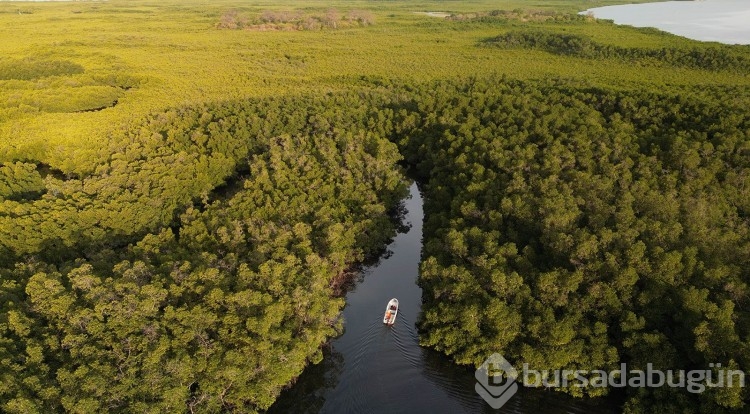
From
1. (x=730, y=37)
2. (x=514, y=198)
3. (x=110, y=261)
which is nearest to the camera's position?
(x=110, y=261)

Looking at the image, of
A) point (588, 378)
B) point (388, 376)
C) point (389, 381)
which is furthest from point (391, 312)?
point (588, 378)

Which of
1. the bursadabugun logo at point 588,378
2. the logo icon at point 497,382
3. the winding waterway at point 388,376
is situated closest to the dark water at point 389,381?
the winding waterway at point 388,376

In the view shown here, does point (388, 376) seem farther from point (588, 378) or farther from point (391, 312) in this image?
point (588, 378)

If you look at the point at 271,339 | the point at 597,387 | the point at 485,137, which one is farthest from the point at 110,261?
the point at 485,137

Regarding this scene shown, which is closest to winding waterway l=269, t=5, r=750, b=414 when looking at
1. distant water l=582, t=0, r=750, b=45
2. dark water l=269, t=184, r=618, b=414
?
dark water l=269, t=184, r=618, b=414

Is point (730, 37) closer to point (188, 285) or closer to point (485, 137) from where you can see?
point (485, 137)

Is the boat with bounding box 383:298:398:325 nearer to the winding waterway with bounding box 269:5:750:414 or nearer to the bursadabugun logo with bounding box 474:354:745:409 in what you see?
the winding waterway with bounding box 269:5:750:414

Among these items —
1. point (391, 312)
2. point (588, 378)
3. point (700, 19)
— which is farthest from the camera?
point (700, 19)
